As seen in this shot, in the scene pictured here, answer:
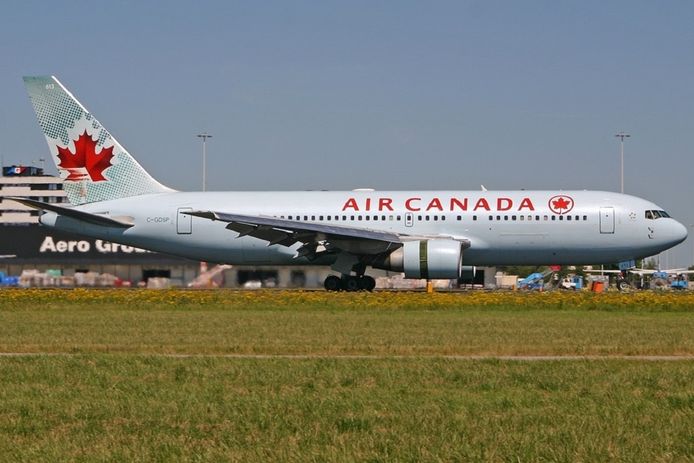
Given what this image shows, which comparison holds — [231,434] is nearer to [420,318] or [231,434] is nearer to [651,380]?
[651,380]

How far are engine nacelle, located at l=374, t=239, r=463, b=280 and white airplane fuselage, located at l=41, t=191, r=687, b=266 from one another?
2.24 metres

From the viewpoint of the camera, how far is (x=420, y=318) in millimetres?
28188

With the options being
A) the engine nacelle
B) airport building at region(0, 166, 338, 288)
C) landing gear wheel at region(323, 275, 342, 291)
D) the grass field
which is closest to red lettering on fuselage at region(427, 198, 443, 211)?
the engine nacelle

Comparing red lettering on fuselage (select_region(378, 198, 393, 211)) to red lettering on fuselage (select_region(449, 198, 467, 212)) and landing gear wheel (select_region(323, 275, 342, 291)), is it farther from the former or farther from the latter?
landing gear wheel (select_region(323, 275, 342, 291))

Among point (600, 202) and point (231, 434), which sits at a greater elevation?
point (600, 202)

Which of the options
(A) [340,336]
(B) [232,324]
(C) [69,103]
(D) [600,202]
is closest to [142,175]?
(C) [69,103]

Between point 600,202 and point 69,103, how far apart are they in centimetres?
2300

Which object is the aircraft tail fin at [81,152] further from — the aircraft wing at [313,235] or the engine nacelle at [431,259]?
the engine nacelle at [431,259]

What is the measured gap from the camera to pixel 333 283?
44.2 m

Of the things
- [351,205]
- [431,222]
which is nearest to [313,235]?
[351,205]

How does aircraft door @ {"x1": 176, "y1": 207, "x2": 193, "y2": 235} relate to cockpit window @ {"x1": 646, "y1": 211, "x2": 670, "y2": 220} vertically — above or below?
below

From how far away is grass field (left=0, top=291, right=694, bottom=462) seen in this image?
31.4 feet

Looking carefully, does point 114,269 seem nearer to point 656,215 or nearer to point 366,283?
point 366,283

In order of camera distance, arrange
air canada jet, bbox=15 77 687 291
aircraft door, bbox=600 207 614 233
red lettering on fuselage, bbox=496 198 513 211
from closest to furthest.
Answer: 1. air canada jet, bbox=15 77 687 291
2. aircraft door, bbox=600 207 614 233
3. red lettering on fuselage, bbox=496 198 513 211
